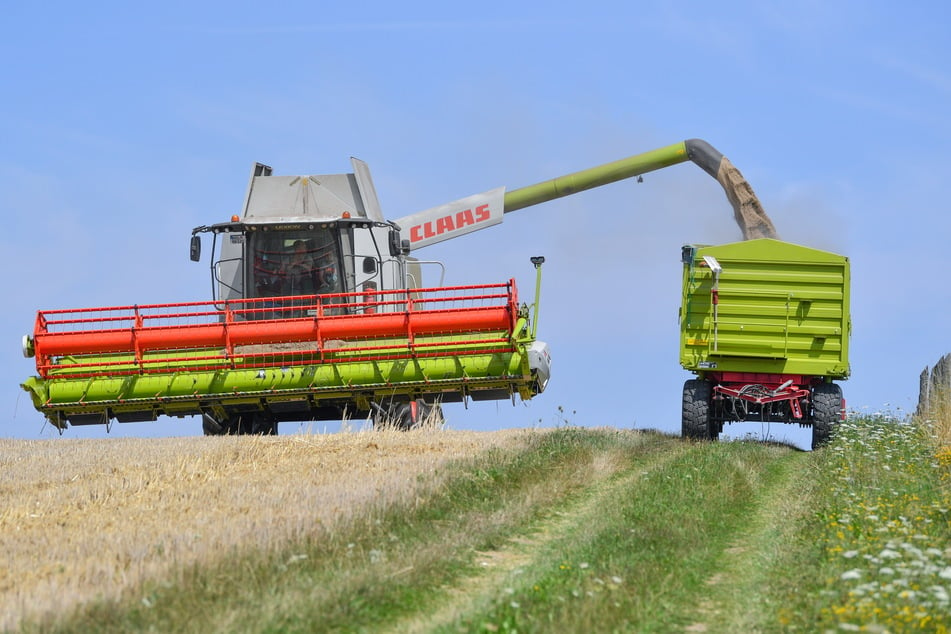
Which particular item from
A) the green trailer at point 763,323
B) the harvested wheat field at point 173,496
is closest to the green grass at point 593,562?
the harvested wheat field at point 173,496

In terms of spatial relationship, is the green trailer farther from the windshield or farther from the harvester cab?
the windshield

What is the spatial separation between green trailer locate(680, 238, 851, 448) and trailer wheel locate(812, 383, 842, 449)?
18 cm

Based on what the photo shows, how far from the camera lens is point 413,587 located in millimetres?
7059

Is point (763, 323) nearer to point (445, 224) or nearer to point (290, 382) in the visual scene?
point (290, 382)

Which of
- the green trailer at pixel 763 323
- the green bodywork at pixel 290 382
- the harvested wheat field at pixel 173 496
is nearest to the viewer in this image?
the harvested wheat field at pixel 173 496

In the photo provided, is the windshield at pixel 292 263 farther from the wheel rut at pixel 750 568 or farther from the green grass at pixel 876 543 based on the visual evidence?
the wheel rut at pixel 750 568

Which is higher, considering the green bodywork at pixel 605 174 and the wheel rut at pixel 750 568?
the green bodywork at pixel 605 174

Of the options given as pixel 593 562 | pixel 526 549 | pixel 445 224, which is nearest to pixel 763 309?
pixel 445 224

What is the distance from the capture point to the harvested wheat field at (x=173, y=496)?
7.27 meters

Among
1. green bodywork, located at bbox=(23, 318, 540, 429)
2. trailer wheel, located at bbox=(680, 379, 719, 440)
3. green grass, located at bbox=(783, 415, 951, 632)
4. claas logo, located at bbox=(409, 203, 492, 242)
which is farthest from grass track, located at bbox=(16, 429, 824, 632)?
claas logo, located at bbox=(409, 203, 492, 242)

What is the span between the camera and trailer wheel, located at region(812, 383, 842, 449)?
638 inches

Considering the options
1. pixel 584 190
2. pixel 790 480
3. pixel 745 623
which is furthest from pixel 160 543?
pixel 584 190

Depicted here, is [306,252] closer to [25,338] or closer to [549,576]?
[25,338]

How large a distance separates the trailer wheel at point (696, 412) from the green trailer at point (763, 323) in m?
0.01
